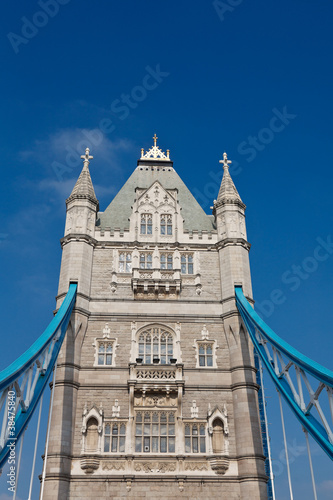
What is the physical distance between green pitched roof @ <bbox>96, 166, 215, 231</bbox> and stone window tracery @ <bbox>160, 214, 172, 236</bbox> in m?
1.00

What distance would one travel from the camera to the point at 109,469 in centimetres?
2273

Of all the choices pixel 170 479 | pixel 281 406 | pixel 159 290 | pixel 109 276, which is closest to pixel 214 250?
pixel 159 290

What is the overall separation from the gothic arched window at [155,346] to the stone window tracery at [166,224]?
6.24 meters

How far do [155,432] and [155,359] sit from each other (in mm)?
3385

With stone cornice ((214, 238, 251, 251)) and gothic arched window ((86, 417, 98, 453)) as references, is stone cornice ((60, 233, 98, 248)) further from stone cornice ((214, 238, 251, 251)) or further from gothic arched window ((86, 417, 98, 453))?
gothic arched window ((86, 417, 98, 453))

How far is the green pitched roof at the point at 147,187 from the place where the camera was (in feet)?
102

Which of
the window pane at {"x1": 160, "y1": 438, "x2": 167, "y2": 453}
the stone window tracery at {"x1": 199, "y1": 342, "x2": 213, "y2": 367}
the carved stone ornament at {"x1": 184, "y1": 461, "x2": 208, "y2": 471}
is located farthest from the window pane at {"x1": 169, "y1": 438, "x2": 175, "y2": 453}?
the stone window tracery at {"x1": 199, "y1": 342, "x2": 213, "y2": 367}

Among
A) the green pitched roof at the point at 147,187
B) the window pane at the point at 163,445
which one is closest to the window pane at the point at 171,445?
the window pane at the point at 163,445

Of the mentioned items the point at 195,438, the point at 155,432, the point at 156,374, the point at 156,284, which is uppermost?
the point at 156,284

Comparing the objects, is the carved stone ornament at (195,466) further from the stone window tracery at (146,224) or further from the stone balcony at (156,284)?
the stone window tracery at (146,224)

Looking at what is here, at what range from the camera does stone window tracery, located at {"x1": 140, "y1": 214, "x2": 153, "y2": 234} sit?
98.9ft

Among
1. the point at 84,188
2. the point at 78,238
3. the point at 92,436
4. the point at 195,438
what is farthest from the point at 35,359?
the point at 84,188

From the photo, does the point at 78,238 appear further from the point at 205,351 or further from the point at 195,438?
the point at 195,438

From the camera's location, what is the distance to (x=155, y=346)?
85.3ft
